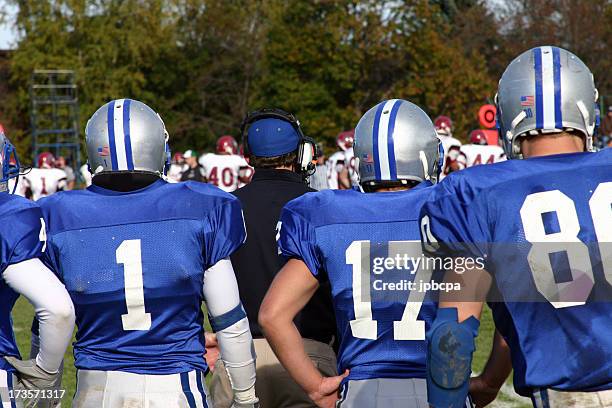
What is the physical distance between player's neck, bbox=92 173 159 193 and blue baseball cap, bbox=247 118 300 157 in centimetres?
85

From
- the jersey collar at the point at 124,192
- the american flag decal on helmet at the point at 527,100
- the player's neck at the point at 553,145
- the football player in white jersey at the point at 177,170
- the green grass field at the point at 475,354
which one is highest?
the american flag decal on helmet at the point at 527,100

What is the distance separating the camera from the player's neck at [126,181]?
3287mm

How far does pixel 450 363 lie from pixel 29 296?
1318 mm

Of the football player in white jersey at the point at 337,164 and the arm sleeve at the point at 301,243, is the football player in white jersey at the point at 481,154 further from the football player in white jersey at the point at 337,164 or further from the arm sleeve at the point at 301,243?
the arm sleeve at the point at 301,243

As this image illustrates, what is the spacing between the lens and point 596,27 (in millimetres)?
34250

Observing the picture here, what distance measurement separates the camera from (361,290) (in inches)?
118

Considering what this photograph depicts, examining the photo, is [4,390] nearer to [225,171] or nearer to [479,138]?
A: [479,138]

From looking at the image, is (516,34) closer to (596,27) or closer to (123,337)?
(596,27)

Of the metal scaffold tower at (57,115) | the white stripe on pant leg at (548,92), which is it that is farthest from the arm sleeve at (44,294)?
the metal scaffold tower at (57,115)

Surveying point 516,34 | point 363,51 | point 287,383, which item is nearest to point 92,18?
point 363,51

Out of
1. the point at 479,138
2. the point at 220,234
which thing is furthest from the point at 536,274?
the point at 479,138

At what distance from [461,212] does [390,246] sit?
0.60 meters

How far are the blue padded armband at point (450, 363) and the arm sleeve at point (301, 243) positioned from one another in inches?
27.4

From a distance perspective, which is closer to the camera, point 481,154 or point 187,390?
point 187,390
